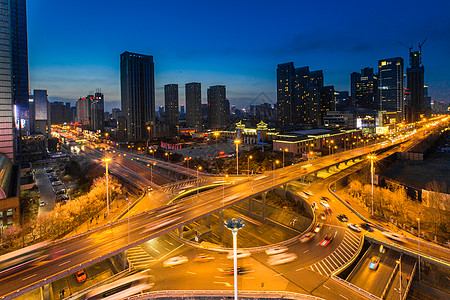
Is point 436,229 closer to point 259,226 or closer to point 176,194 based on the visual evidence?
point 259,226

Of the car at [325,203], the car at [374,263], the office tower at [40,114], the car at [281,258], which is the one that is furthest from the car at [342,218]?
the office tower at [40,114]

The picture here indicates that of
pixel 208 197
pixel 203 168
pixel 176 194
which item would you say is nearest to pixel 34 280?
pixel 208 197

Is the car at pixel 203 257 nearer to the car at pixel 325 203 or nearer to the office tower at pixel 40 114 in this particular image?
the car at pixel 325 203

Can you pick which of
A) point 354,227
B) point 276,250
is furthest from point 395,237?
point 276,250

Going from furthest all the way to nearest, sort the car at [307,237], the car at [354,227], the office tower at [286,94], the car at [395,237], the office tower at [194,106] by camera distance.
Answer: the office tower at [194,106] < the office tower at [286,94] < the car at [354,227] < the car at [307,237] < the car at [395,237]

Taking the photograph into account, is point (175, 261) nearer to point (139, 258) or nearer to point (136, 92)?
point (139, 258)

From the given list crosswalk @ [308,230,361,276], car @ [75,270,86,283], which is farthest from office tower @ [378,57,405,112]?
car @ [75,270,86,283]
